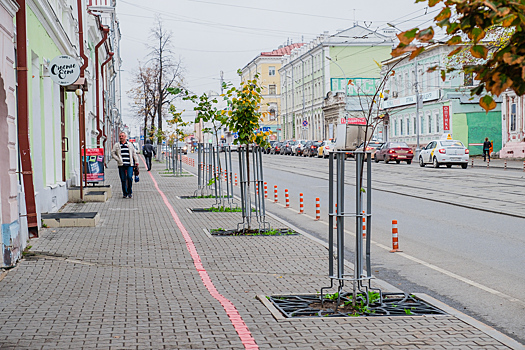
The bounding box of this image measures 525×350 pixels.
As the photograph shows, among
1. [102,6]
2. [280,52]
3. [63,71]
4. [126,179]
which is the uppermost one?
[280,52]

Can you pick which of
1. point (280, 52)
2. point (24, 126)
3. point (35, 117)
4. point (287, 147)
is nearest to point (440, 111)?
point (287, 147)

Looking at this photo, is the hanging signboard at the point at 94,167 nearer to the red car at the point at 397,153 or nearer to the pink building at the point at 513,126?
the red car at the point at 397,153

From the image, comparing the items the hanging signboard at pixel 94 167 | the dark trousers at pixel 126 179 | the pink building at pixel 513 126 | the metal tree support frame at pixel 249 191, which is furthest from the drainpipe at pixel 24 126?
the pink building at pixel 513 126

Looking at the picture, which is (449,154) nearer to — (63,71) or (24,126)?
(63,71)

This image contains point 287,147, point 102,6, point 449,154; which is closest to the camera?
point 449,154

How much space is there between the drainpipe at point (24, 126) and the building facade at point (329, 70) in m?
63.4

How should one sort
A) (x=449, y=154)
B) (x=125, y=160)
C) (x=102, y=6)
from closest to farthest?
(x=125, y=160) < (x=449, y=154) < (x=102, y=6)

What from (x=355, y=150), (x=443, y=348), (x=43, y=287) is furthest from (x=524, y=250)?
(x=43, y=287)

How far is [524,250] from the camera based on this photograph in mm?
10562

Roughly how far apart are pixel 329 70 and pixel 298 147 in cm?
1962

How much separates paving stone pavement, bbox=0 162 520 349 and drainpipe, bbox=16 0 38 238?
1.60 ft

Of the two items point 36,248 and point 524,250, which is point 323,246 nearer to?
point 524,250

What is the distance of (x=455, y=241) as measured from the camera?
11.7 m

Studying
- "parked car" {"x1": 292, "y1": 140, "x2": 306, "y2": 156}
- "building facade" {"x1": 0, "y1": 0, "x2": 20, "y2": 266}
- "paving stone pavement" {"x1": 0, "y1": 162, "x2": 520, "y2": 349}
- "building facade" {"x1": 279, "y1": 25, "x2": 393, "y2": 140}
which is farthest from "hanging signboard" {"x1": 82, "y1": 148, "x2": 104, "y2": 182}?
"building facade" {"x1": 279, "y1": 25, "x2": 393, "y2": 140}
